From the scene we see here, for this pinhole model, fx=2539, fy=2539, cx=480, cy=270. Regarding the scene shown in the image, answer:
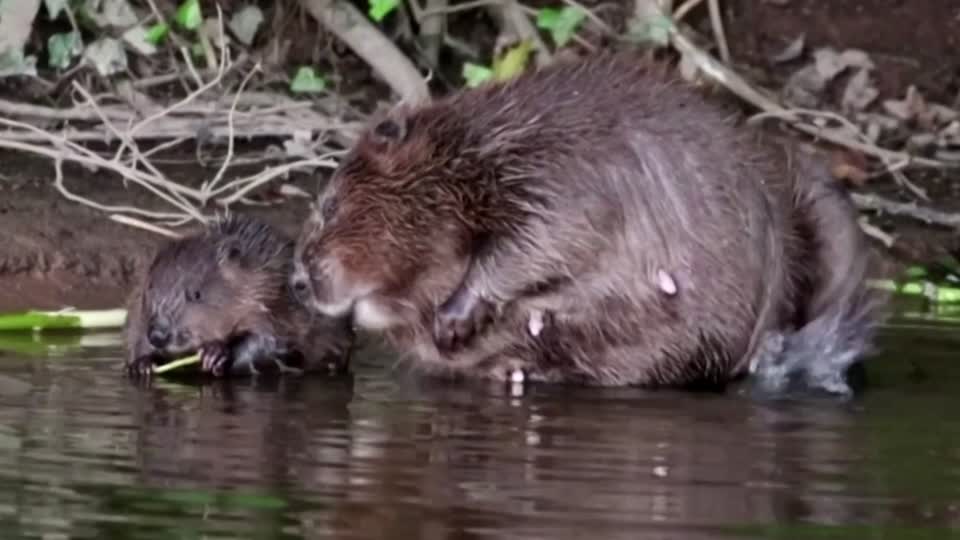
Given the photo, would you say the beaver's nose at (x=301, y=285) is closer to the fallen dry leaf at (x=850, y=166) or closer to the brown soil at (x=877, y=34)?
the fallen dry leaf at (x=850, y=166)

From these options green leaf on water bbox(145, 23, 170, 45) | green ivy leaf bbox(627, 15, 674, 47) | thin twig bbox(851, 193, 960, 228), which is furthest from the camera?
green ivy leaf bbox(627, 15, 674, 47)

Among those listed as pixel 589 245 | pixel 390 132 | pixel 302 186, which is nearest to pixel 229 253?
pixel 390 132

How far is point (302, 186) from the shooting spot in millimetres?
7465

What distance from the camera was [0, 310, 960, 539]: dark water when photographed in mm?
3496

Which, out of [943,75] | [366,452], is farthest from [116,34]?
[366,452]

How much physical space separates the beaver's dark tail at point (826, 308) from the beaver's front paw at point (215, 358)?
1099 mm

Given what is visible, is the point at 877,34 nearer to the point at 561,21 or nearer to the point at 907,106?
the point at 907,106

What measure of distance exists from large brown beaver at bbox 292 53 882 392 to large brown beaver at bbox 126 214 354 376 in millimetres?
175

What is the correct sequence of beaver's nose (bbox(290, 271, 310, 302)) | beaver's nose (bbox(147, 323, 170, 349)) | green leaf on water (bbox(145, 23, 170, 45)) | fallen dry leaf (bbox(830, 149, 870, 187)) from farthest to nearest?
fallen dry leaf (bbox(830, 149, 870, 187)) → green leaf on water (bbox(145, 23, 170, 45)) → beaver's nose (bbox(147, 323, 170, 349)) → beaver's nose (bbox(290, 271, 310, 302))

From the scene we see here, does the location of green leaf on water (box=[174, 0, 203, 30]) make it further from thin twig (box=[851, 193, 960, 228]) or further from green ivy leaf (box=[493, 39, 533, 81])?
thin twig (box=[851, 193, 960, 228])

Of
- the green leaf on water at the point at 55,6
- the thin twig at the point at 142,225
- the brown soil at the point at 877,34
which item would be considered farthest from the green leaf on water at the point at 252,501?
the brown soil at the point at 877,34

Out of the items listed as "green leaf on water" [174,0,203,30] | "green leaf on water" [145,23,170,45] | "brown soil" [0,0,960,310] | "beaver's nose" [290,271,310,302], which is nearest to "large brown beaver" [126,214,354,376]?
"beaver's nose" [290,271,310,302]

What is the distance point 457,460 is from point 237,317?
4.71 feet

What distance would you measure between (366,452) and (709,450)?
0.56 m
